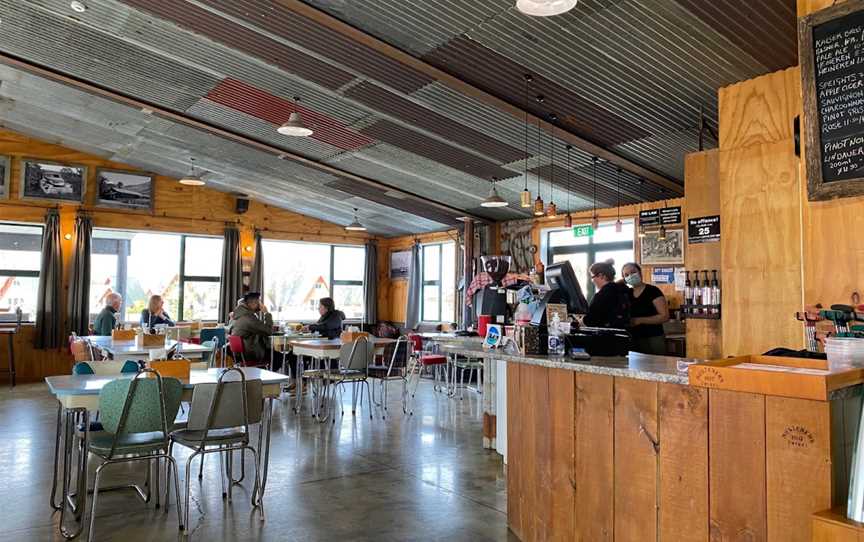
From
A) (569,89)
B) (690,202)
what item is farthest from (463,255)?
(690,202)

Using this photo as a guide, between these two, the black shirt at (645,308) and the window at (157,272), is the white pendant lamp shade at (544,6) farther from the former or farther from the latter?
the window at (157,272)

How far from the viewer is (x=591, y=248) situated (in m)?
9.13

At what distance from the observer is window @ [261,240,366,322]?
1242cm

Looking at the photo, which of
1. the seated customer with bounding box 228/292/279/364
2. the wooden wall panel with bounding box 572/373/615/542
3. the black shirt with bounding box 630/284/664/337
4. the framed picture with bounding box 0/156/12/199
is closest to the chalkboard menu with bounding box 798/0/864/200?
the wooden wall panel with bounding box 572/373/615/542

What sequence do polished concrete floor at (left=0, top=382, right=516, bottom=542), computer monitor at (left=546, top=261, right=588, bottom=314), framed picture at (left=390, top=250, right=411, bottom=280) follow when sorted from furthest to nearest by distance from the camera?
framed picture at (left=390, top=250, right=411, bottom=280)
computer monitor at (left=546, top=261, right=588, bottom=314)
polished concrete floor at (left=0, top=382, right=516, bottom=542)

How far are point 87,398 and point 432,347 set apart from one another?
7.44m

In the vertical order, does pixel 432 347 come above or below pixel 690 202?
below

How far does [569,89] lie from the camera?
5152mm

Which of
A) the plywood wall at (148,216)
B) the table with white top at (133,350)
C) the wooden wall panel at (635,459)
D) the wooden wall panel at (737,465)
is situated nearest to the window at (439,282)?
the plywood wall at (148,216)

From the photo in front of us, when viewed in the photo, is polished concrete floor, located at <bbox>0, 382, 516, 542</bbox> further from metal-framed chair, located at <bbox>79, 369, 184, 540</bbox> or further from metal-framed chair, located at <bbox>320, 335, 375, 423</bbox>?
metal-framed chair, located at <bbox>320, 335, 375, 423</bbox>

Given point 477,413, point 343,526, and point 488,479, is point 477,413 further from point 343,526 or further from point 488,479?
point 343,526

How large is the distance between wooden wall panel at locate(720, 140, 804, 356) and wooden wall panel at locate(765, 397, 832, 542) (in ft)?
5.77

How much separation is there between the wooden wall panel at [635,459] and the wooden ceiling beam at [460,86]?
136 inches

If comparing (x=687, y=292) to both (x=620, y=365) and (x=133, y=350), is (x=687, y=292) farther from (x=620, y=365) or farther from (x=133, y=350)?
(x=133, y=350)
